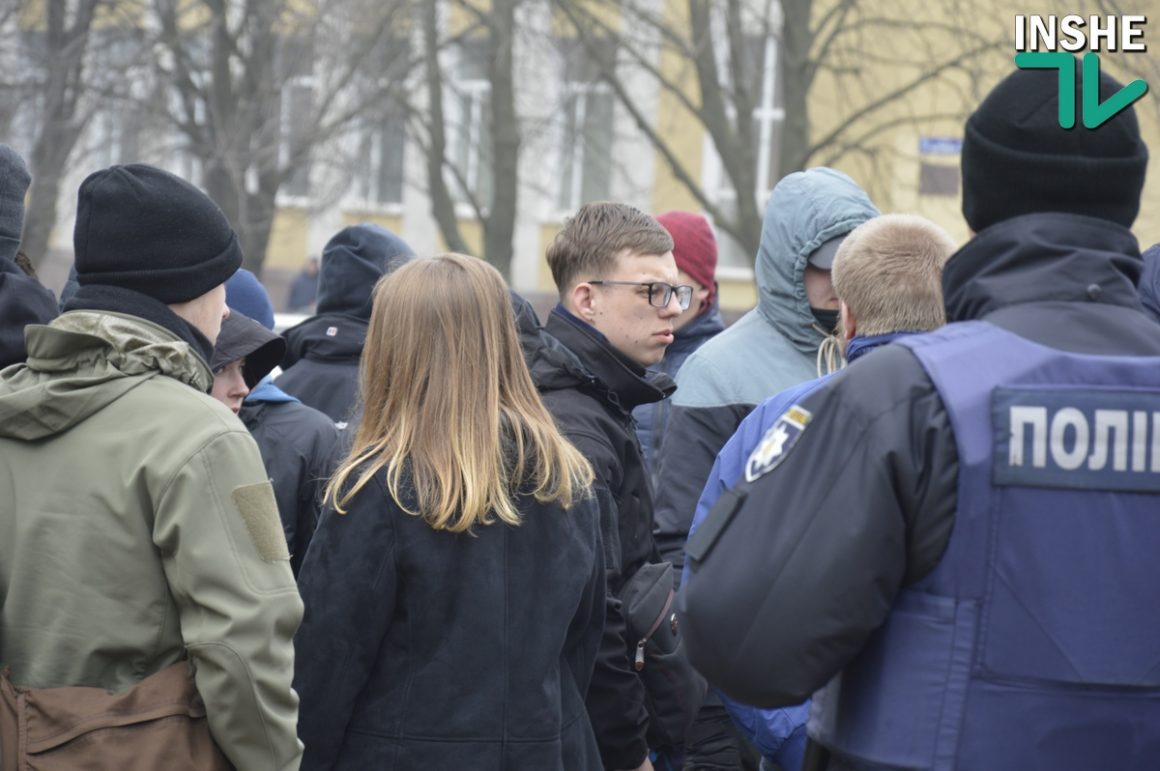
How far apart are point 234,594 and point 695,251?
3.43m

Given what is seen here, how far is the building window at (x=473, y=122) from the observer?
57.0ft

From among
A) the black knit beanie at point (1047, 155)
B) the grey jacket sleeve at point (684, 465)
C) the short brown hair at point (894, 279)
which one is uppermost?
the black knit beanie at point (1047, 155)

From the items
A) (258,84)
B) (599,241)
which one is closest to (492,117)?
(258,84)

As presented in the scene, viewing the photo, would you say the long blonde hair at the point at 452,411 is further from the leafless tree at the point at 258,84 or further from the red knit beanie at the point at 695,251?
the leafless tree at the point at 258,84

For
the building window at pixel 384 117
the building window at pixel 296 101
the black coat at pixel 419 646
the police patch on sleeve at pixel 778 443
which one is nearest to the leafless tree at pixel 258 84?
the building window at pixel 296 101

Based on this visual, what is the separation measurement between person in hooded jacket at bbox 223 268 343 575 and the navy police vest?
2278mm

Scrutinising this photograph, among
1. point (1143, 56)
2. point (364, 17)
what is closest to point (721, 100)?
point (364, 17)

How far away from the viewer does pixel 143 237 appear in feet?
9.64

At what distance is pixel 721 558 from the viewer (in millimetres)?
2266

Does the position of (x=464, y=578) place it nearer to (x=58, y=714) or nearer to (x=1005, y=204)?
(x=58, y=714)

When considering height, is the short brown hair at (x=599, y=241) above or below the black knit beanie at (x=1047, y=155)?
below

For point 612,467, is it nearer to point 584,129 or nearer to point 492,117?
point 492,117

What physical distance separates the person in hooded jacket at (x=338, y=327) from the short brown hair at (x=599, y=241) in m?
0.97

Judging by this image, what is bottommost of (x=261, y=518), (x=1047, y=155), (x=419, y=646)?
(x=419, y=646)
